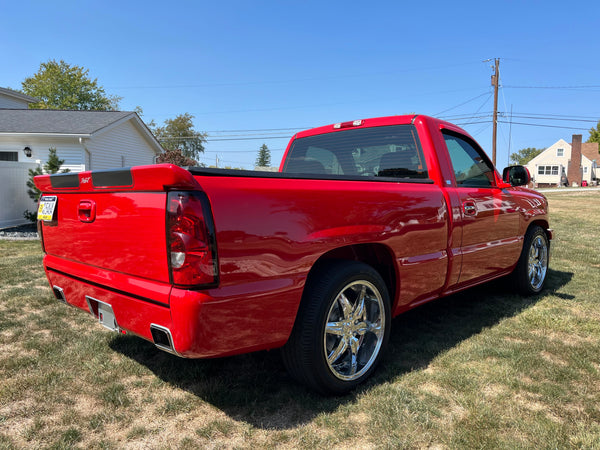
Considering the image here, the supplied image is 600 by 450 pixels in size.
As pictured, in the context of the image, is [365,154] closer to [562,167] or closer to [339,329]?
[339,329]

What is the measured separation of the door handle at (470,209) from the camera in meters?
3.67

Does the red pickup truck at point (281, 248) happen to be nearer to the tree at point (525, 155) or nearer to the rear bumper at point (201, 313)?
the rear bumper at point (201, 313)

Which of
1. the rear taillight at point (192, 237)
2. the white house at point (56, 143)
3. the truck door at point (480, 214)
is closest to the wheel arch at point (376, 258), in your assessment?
the truck door at point (480, 214)

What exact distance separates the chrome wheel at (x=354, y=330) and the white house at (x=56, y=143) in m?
12.9

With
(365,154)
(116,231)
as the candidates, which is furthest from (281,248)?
(365,154)

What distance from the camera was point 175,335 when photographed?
6.89 ft

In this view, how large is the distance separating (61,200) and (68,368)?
49.4 inches

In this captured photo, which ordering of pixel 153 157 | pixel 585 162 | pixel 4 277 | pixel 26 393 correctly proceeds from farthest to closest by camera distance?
1. pixel 585 162
2. pixel 153 157
3. pixel 4 277
4. pixel 26 393

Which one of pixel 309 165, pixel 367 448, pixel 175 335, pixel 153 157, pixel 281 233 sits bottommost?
pixel 367 448

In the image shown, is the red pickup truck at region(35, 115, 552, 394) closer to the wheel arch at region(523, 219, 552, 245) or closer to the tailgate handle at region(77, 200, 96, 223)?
the tailgate handle at region(77, 200, 96, 223)

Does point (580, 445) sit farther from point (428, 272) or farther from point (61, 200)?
point (61, 200)

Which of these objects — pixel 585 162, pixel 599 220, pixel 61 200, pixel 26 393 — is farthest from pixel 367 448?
pixel 585 162

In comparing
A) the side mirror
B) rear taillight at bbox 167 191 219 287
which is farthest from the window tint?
rear taillight at bbox 167 191 219 287

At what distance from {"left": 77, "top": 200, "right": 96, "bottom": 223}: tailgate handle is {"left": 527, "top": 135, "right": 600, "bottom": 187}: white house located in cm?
7224
